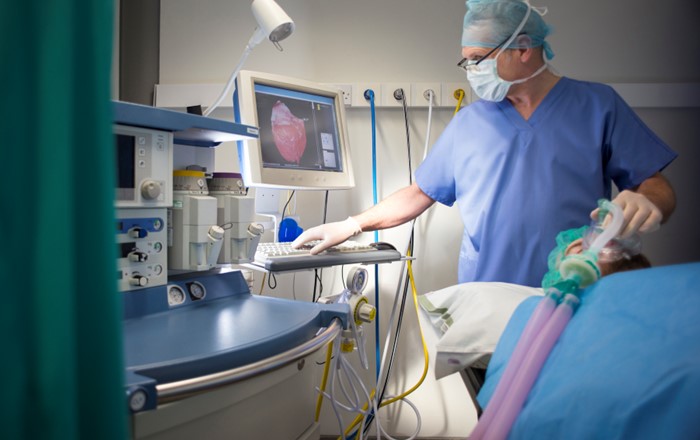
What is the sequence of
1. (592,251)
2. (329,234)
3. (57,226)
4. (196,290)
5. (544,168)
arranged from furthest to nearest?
(329,234) < (544,168) < (196,290) < (592,251) < (57,226)

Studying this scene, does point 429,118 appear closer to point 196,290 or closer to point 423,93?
point 423,93

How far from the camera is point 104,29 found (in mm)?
488

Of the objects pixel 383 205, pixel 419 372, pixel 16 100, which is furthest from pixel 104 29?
pixel 419 372

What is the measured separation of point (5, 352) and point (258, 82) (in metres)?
1.39

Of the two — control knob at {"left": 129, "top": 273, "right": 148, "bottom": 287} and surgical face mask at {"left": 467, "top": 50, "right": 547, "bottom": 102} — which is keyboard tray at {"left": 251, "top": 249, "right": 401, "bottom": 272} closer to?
control knob at {"left": 129, "top": 273, "right": 148, "bottom": 287}

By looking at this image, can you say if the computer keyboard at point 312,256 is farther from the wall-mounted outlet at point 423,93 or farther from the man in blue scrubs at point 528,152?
the wall-mounted outlet at point 423,93

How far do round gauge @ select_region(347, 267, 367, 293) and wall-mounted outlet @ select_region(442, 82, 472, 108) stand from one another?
0.89 m

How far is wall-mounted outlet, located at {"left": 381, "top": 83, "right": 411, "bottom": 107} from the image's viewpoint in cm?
Result: 220

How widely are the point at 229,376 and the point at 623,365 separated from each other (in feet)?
1.86

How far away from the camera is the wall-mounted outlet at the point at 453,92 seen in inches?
86.0

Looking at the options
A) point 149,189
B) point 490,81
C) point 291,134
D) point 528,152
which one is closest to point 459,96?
point 490,81

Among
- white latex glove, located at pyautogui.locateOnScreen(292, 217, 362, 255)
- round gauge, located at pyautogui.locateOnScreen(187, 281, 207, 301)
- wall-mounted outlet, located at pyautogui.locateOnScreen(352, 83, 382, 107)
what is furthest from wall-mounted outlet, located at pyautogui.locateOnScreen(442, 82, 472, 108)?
round gauge, located at pyautogui.locateOnScreen(187, 281, 207, 301)

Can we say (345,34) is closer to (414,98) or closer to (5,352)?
(414,98)

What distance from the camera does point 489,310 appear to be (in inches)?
39.7
